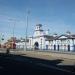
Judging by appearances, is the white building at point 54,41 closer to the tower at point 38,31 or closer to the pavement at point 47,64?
the tower at point 38,31

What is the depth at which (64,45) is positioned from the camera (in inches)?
4136

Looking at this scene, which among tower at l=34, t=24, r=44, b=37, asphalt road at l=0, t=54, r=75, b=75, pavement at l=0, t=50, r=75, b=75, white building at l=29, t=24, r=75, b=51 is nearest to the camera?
asphalt road at l=0, t=54, r=75, b=75

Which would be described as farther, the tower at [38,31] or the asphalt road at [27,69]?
the tower at [38,31]

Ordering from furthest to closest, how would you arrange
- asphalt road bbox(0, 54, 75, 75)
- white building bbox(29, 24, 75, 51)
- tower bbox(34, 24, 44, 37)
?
tower bbox(34, 24, 44, 37), white building bbox(29, 24, 75, 51), asphalt road bbox(0, 54, 75, 75)

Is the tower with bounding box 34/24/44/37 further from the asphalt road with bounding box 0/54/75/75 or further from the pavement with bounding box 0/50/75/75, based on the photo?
the asphalt road with bounding box 0/54/75/75

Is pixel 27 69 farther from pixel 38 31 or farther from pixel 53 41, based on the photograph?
pixel 38 31

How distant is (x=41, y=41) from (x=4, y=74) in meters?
118

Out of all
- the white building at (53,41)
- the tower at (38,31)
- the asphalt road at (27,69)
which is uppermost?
the tower at (38,31)

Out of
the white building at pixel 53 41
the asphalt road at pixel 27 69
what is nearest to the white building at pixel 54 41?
the white building at pixel 53 41

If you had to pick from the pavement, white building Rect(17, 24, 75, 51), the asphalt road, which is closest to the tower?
white building Rect(17, 24, 75, 51)

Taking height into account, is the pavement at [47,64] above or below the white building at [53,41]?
below

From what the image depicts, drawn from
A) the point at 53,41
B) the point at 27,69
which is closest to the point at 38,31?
the point at 53,41

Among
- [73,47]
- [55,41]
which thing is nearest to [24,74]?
[73,47]

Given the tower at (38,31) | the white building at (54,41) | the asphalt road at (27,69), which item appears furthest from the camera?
the tower at (38,31)
